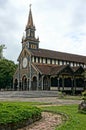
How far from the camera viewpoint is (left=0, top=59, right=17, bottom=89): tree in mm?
72750

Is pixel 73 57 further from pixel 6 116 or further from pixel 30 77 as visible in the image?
pixel 6 116

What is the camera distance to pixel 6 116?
35.6 ft

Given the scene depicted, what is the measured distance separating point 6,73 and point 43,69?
15416mm

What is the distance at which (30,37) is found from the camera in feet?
228

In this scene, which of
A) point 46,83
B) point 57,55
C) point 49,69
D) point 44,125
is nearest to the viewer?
point 44,125

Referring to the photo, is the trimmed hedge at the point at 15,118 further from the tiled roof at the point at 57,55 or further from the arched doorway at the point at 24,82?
the arched doorway at the point at 24,82

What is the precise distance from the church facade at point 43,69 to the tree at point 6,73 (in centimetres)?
354

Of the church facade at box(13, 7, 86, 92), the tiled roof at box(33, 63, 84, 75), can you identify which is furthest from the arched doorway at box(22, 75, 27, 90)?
the tiled roof at box(33, 63, 84, 75)

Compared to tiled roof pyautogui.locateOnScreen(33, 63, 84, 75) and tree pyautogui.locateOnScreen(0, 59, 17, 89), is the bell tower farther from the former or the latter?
tree pyautogui.locateOnScreen(0, 59, 17, 89)

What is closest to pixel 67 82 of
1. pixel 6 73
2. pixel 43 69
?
pixel 43 69

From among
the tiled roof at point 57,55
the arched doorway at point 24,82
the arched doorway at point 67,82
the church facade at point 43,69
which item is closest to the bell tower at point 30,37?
the church facade at point 43,69

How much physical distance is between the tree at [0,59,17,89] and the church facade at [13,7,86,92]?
3.54 meters

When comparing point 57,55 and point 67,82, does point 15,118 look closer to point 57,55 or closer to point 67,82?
point 67,82

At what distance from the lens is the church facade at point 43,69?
198ft
